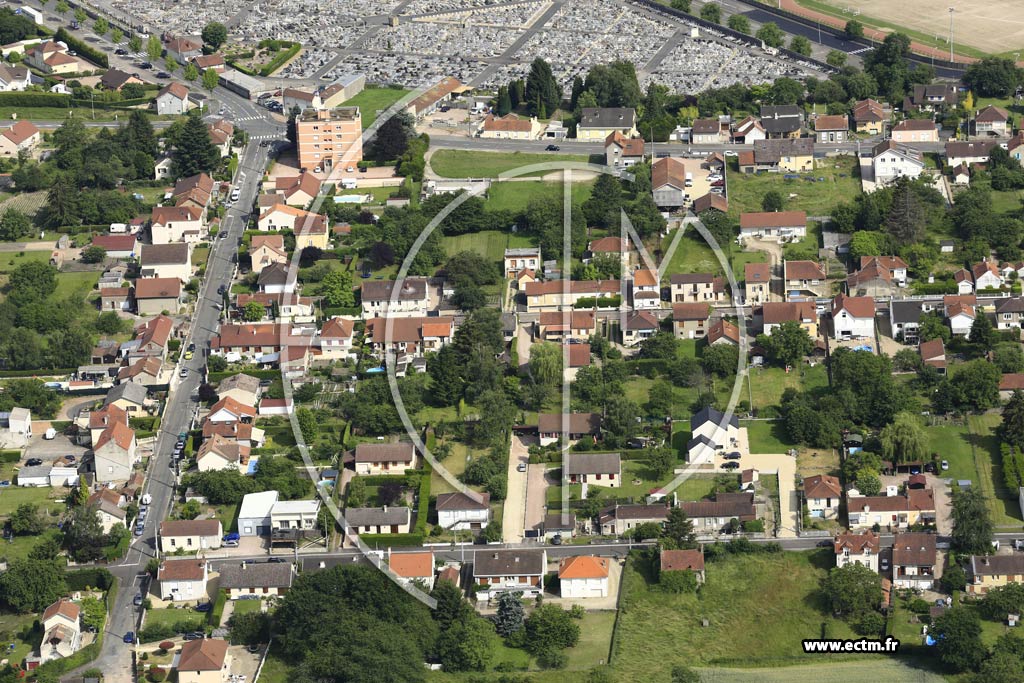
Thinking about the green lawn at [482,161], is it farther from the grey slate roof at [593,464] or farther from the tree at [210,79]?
the grey slate roof at [593,464]

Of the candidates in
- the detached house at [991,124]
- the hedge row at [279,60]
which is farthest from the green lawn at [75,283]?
the detached house at [991,124]

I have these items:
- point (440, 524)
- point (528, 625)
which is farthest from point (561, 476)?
point (528, 625)

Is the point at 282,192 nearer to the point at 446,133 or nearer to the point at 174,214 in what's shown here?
the point at 174,214

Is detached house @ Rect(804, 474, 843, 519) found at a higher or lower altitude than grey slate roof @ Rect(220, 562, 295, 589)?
higher

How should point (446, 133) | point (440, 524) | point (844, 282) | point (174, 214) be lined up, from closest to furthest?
1. point (440, 524)
2. point (844, 282)
3. point (174, 214)
4. point (446, 133)

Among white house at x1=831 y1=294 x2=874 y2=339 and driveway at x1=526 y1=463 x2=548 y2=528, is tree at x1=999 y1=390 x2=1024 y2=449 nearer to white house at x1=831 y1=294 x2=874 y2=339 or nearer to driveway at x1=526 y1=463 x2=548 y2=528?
white house at x1=831 y1=294 x2=874 y2=339

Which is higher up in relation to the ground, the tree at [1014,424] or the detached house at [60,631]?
the tree at [1014,424]

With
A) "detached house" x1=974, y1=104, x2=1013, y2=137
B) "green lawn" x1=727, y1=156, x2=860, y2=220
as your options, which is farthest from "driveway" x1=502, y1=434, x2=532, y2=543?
"detached house" x1=974, y1=104, x2=1013, y2=137
